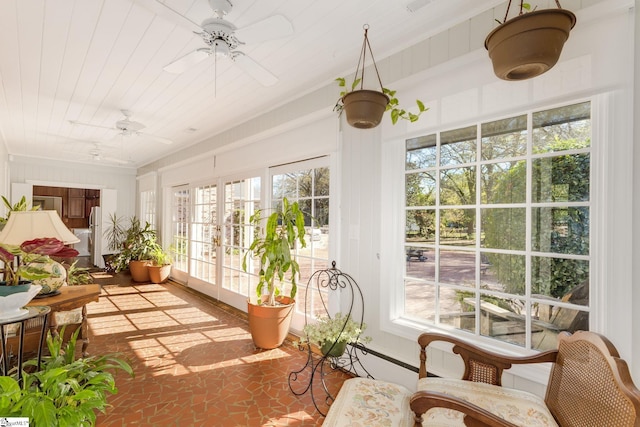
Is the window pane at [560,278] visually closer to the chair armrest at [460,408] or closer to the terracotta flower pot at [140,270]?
the chair armrest at [460,408]

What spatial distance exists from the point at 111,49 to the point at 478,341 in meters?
3.24

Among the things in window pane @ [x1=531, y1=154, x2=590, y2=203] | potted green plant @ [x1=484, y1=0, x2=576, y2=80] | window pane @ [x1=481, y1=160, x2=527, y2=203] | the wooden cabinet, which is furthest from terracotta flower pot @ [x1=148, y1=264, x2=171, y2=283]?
potted green plant @ [x1=484, y1=0, x2=576, y2=80]

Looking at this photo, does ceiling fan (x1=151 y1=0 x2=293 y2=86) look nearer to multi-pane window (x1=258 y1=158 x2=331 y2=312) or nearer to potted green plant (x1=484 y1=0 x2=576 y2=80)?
potted green plant (x1=484 y1=0 x2=576 y2=80)

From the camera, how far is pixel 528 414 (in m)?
1.42

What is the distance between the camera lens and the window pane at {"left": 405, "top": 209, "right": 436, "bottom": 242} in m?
2.26

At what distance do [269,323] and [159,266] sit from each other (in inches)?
150

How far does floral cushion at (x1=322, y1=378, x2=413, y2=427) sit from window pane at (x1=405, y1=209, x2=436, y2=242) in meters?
0.99

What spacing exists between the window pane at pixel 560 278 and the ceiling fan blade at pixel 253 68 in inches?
78.5

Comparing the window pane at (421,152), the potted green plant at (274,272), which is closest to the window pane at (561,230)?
the window pane at (421,152)

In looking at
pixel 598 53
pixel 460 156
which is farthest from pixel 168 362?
pixel 598 53

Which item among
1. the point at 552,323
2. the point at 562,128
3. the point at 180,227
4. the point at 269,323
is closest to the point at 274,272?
the point at 269,323

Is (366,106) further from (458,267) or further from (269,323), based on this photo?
(269,323)

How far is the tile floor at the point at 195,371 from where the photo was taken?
81.1 inches

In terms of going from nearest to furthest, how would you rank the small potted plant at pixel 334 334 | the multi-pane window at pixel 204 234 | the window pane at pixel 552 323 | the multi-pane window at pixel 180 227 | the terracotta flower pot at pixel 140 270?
the window pane at pixel 552 323, the small potted plant at pixel 334 334, the multi-pane window at pixel 204 234, the multi-pane window at pixel 180 227, the terracotta flower pot at pixel 140 270
